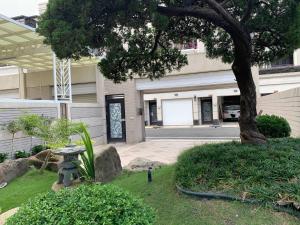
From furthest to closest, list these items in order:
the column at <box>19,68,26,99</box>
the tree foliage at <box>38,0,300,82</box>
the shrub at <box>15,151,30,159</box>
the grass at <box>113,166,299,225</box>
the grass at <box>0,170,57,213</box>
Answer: the column at <box>19,68,26,99</box>, the shrub at <box>15,151,30,159</box>, the grass at <box>0,170,57,213</box>, the tree foliage at <box>38,0,300,82</box>, the grass at <box>113,166,299,225</box>

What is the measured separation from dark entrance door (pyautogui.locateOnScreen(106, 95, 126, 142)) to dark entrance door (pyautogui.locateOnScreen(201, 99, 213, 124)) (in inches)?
576

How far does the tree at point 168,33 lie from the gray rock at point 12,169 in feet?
12.2

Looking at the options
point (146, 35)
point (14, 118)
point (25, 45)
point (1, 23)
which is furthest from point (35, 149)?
point (146, 35)

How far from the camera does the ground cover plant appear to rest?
14.2 feet

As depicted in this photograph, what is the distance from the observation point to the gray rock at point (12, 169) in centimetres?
825

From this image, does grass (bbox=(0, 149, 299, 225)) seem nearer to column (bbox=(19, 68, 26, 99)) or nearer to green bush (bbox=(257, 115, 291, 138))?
green bush (bbox=(257, 115, 291, 138))

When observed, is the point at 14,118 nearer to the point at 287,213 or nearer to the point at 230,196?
the point at 230,196

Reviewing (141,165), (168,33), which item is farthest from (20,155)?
(168,33)

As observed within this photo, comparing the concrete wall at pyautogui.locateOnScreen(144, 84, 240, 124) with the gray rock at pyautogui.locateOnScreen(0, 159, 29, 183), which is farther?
the concrete wall at pyautogui.locateOnScreen(144, 84, 240, 124)

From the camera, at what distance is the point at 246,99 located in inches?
258

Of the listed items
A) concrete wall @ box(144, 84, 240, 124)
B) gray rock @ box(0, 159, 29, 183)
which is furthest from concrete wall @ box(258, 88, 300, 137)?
concrete wall @ box(144, 84, 240, 124)

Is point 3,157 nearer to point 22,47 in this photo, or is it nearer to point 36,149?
point 36,149

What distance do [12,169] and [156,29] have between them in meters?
5.08

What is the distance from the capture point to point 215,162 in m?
5.52
